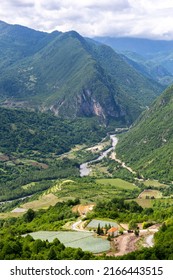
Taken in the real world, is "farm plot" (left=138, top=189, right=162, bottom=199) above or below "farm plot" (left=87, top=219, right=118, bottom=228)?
below

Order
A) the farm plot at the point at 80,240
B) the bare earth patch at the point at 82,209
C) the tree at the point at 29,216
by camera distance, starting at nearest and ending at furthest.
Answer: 1. the farm plot at the point at 80,240
2. the bare earth patch at the point at 82,209
3. the tree at the point at 29,216

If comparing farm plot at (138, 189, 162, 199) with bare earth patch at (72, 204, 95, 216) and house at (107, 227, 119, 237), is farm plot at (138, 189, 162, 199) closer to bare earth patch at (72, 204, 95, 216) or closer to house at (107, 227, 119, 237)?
bare earth patch at (72, 204, 95, 216)

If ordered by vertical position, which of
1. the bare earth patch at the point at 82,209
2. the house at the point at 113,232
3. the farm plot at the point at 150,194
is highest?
the house at the point at 113,232

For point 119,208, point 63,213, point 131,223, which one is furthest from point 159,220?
point 63,213

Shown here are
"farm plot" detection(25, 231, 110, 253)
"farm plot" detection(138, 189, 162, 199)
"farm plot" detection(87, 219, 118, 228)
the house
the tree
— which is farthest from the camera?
"farm plot" detection(138, 189, 162, 199)

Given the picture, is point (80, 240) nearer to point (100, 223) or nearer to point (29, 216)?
point (100, 223)

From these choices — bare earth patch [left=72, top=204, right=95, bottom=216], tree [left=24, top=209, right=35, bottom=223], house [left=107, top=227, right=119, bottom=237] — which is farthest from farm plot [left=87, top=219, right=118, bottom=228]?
tree [left=24, top=209, right=35, bottom=223]

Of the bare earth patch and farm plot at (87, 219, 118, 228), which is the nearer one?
farm plot at (87, 219, 118, 228)

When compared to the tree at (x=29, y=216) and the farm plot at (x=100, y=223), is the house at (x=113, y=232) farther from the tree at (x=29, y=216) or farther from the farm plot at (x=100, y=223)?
the tree at (x=29, y=216)

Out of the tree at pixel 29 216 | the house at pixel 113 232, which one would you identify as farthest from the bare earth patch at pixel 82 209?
the house at pixel 113 232
